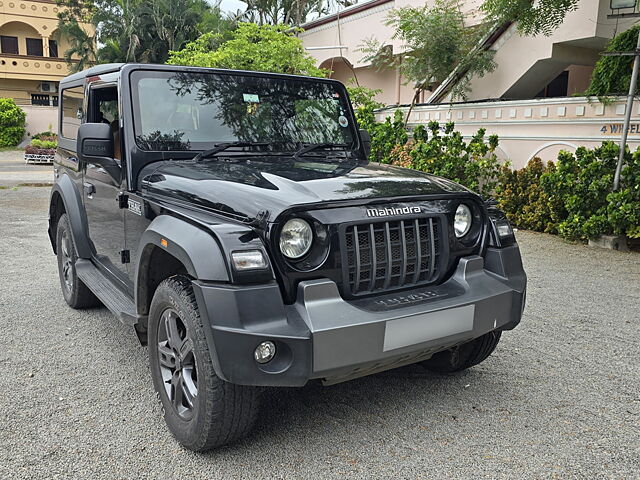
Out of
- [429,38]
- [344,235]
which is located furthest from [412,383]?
[429,38]

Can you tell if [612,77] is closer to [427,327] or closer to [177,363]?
[427,327]

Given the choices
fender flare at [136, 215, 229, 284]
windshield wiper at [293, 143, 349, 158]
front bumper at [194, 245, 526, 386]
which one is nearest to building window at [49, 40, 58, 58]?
windshield wiper at [293, 143, 349, 158]

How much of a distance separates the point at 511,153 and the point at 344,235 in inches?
313

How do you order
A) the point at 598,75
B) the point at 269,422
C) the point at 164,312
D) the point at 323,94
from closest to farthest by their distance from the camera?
the point at 164,312
the point at 269,422
the point at 323,94
the point at 598,75

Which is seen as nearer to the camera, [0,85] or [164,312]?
[164,312]

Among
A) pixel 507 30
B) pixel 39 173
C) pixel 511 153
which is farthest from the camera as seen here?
pixel 39 173

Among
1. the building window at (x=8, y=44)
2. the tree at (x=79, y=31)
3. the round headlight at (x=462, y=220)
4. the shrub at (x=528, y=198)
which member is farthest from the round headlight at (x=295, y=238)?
the building window at (x=8, y=44)

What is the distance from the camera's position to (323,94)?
4.36 meters

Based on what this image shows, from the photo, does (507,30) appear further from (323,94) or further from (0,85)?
(0,85)

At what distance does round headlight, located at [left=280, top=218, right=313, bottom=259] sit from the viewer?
2652 mm

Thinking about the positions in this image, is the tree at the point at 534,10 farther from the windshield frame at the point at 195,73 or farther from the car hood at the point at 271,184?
the car hood at the point at 271,184

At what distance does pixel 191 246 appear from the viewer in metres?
2.61

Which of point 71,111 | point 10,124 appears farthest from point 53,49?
point 71,111

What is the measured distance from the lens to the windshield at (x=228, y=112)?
12.0 ft
